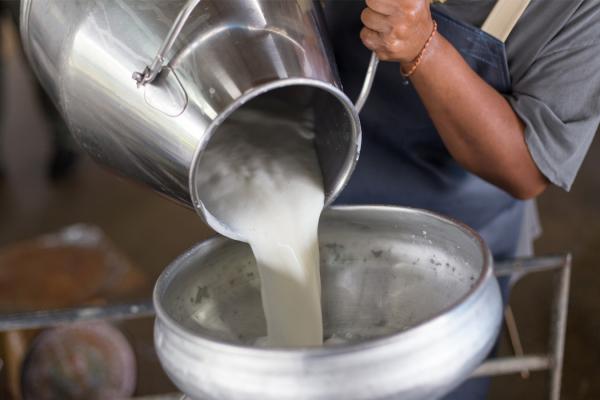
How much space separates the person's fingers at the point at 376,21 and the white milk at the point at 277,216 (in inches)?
6.3

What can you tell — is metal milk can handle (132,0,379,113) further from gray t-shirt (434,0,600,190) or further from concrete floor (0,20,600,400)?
concrete floor (0,20,600,400)

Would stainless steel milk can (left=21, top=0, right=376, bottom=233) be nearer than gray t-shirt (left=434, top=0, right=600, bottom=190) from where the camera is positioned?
Yes

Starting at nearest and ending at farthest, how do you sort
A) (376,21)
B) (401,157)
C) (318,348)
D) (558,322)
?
1. (318,348)
2. (376,21)
3. (558,322)
4. (401,157)

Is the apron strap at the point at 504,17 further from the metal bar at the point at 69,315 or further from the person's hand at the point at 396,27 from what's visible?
the metal bar at the point at 69,315

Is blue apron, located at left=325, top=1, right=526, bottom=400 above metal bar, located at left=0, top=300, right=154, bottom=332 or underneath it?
above

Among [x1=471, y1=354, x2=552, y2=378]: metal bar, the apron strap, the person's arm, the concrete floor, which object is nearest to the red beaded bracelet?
the person's arm

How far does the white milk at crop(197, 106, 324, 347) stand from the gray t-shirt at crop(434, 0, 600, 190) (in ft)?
0.78

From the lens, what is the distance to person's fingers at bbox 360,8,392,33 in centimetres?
73

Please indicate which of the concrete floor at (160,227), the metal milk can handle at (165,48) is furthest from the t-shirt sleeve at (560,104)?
the concrete floor at (160,227)

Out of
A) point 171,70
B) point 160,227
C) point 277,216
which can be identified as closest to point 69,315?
point 277,216

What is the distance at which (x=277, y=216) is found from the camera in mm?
800

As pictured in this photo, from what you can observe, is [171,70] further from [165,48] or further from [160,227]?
[160,227]

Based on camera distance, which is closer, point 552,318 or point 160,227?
point 552,318

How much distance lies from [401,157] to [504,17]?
263 millimetres
